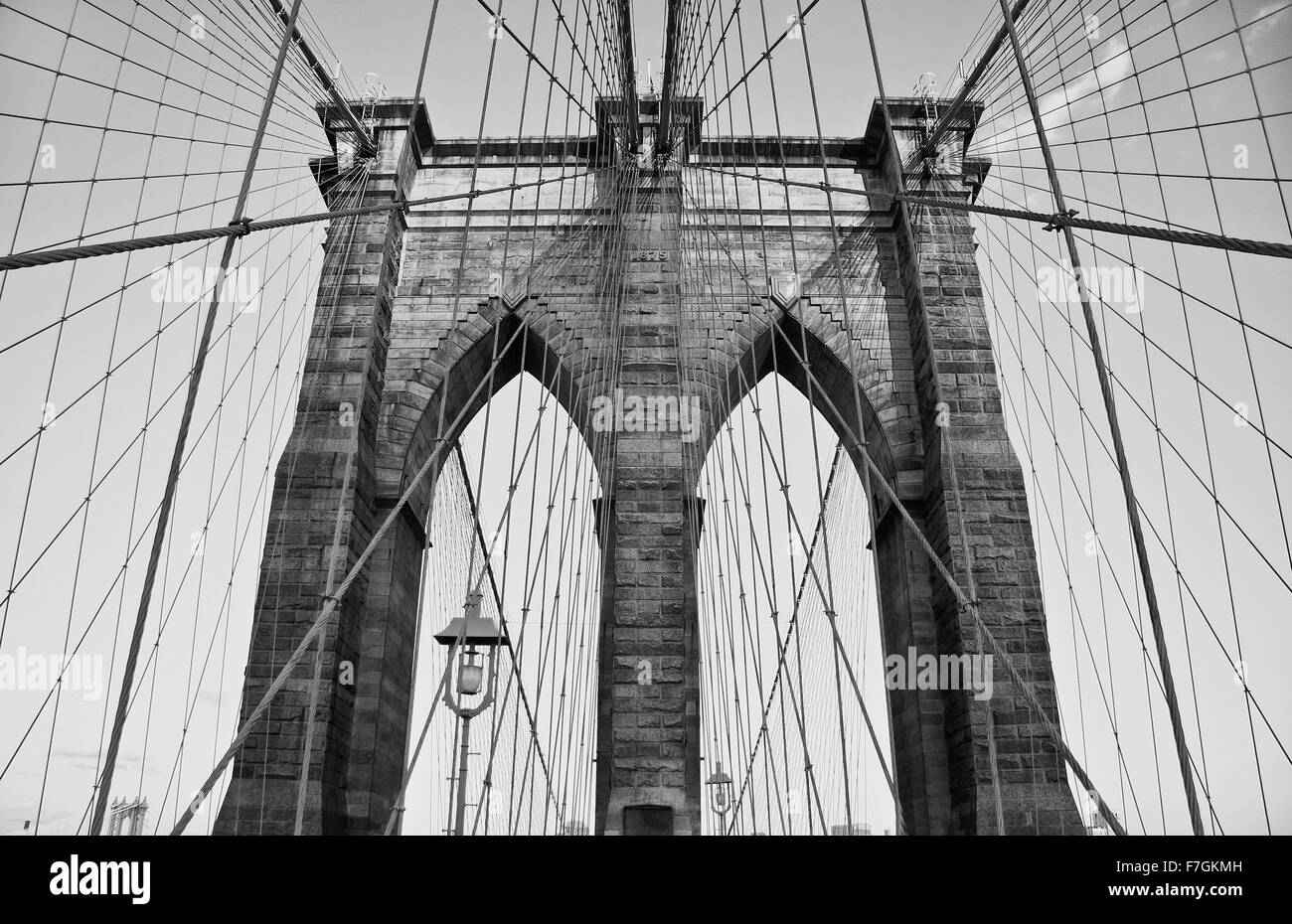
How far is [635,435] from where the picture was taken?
9820mm

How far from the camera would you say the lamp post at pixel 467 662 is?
185 inches

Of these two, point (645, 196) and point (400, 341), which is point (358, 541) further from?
point (645, 196)

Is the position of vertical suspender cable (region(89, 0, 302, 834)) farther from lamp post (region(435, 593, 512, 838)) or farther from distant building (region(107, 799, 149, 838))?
distant building (region(107, 799, 149, 838))

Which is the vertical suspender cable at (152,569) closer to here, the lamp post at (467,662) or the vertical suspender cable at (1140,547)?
the lamp post at (467,662)

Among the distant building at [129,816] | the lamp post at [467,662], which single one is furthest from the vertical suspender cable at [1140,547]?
the distant building at [129,816]

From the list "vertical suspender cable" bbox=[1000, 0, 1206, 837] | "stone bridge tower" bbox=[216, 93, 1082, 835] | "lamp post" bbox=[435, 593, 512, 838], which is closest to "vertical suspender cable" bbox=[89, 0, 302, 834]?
"lamp post" bbox=[435, 593, 512, 838]

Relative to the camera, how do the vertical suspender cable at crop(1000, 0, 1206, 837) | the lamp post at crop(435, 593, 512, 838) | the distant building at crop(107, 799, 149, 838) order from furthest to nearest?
the distant building at crop(107, 799, 149, 838) → the lamp post at crop(435, 593, 512, 838) → the vertical suspender cable at crop(1000, 0, 1206, 837)

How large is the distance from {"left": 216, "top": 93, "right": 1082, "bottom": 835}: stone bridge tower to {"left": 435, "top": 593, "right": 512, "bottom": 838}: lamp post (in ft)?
10.8

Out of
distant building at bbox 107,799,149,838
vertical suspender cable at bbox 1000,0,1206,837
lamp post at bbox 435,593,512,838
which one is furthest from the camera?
distant building at bbox 107,799,149,838

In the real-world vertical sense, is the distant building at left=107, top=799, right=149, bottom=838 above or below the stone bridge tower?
below

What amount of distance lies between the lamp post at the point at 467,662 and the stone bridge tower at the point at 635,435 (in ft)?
10.8

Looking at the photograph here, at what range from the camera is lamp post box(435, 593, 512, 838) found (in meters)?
4.70
